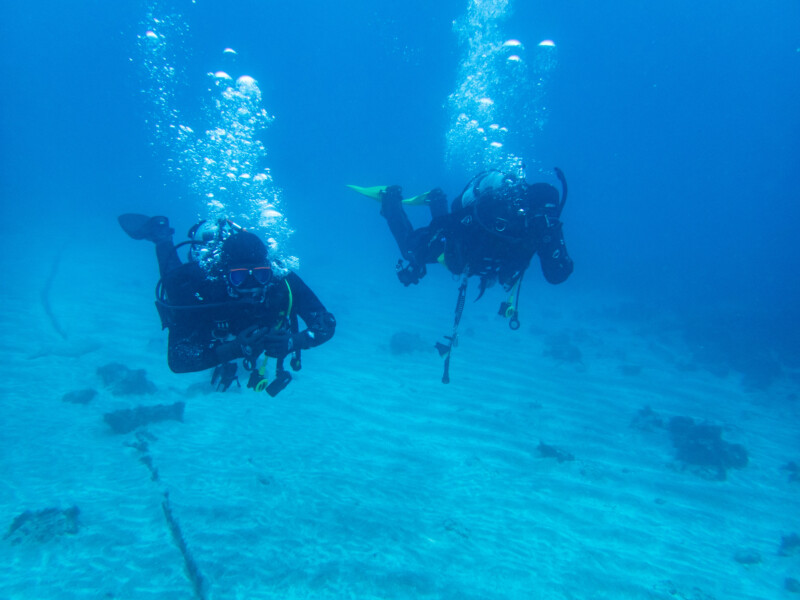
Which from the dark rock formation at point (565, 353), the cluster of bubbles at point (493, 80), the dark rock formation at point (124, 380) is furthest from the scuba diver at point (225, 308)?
the cluster of bubbles at point (493, 80)

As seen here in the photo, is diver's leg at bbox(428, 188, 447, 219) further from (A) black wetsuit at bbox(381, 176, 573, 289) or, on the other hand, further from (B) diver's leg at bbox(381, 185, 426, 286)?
(A) black wetsuit at bbox(381, 176, 573, 289)

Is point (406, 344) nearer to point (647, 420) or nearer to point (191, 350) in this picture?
point (647, 420)

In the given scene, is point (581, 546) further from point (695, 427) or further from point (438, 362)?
point (438, 362)

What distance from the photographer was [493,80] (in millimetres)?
46031

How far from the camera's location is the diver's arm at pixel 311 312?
170 inches

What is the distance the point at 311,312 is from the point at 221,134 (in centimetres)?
4447

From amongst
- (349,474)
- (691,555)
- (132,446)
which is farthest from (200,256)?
(691,555)

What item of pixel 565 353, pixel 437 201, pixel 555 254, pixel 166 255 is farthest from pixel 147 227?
pixel 565 353

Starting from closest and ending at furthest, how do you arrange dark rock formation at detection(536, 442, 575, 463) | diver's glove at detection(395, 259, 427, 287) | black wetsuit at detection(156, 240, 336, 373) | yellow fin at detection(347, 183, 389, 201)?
black wetsuit at detection(156, 240, 336, 373)
diver's glove at detection(395, 259, 427, 287)
yellow fin at detection(347, 183, 389, 201)
dark rock formation at detection(536, 442, 575, 463)

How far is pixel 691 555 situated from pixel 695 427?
15.6 ft

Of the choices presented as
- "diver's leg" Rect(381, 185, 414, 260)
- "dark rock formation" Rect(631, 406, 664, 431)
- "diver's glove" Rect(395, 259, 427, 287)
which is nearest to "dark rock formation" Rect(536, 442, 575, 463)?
"dark rock formation" Rect(631, 406, 664, 431)

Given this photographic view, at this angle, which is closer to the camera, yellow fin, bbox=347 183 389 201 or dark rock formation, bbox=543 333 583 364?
yellow fin, bbox=347 183 389 201

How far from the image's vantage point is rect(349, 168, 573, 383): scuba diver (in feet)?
16.1

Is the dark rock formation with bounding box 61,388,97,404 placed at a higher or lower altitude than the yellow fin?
lower
